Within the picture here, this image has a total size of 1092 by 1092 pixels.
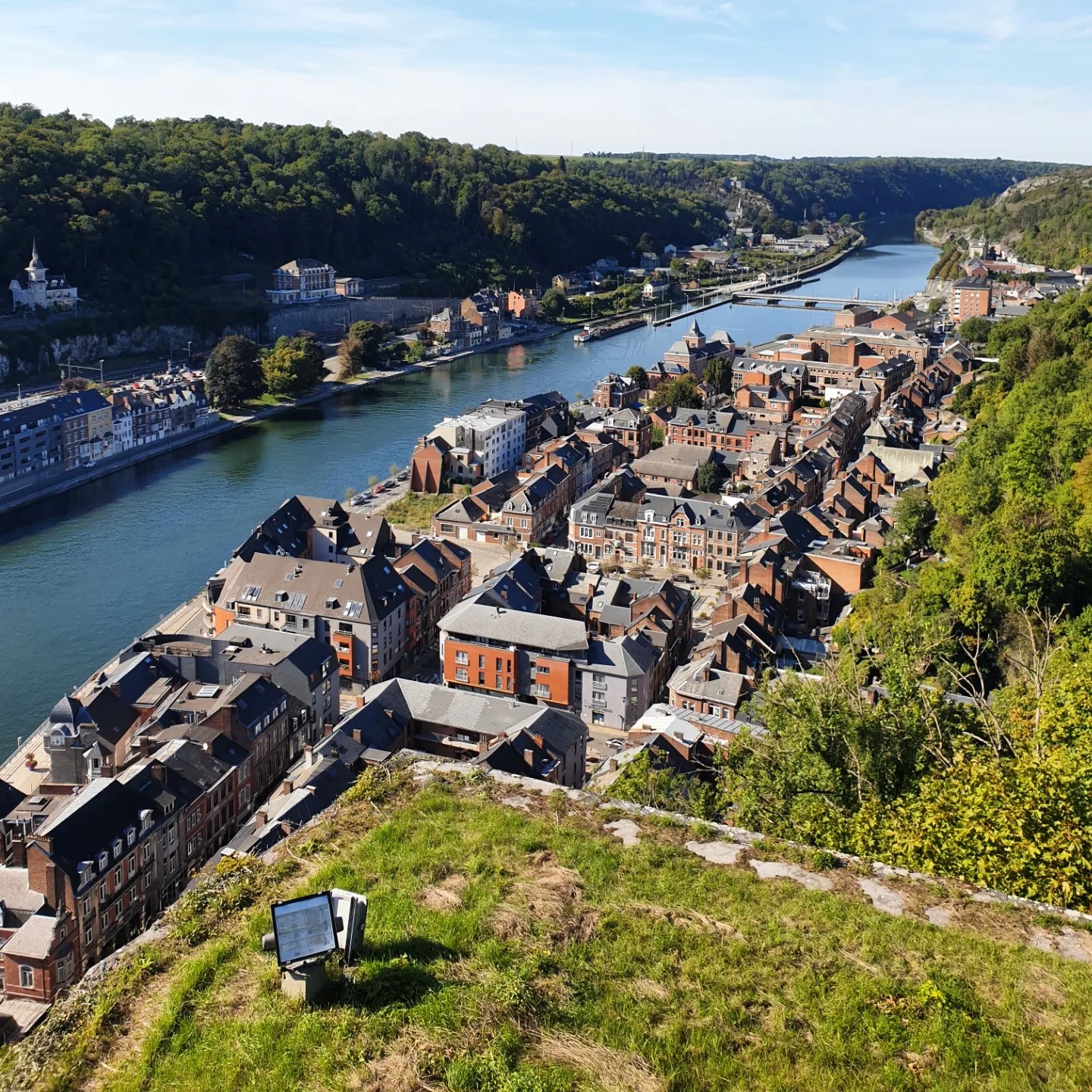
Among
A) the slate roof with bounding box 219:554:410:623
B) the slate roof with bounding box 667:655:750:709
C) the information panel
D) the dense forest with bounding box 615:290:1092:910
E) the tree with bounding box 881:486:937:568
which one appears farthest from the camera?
the tree with bounding box 881:486:937:568

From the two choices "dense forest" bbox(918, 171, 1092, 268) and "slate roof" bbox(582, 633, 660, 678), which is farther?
"dense forest" bbox(918, 171, 1092, 268)

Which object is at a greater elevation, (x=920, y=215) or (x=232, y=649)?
(x=920, y=215)

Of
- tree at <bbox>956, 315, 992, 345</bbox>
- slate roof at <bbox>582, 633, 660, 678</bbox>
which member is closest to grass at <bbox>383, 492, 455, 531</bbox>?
slate roof at <bbox>582, 633, 660, 678</bbox>

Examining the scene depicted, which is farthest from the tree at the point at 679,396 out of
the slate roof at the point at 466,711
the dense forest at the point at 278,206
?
the dense forest at the point at 278,206

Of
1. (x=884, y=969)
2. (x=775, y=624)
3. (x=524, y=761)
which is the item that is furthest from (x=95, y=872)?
(x=775, y=624)

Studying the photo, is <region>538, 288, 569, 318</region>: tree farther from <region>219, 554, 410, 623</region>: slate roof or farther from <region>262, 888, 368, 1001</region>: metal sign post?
<region>262, 888, 368, 1001</region>: metal sign post

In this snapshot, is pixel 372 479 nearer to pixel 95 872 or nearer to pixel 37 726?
pixel 37 726

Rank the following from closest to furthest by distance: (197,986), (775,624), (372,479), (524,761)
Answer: (197,986) → (524,761) → (775,624) → (372,479)
